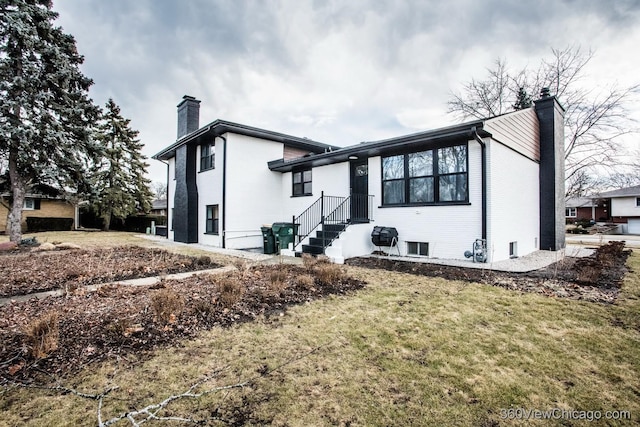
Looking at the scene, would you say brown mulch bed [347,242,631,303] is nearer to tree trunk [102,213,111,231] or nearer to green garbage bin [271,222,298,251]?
green garbage bin [271,222,298,251]

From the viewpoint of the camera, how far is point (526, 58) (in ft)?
63.8

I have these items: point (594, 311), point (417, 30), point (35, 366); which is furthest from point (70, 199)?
point (594, 311)

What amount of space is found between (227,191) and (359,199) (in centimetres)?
550

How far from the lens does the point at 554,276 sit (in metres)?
6.42

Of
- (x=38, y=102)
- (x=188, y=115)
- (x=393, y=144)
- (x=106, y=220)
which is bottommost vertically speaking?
(x=106, y=220)

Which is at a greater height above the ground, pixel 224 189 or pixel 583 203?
pixel 583 203

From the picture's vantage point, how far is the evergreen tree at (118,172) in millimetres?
22859

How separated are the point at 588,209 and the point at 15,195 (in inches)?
2138

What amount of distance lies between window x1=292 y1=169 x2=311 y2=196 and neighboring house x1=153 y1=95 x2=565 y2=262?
Result: 0.05m

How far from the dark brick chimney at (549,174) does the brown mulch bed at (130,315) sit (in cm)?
971

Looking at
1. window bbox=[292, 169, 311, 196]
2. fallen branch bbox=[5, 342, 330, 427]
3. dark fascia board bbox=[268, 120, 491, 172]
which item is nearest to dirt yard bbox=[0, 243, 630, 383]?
fallen branch bbox=[5, 342, 330, 427]

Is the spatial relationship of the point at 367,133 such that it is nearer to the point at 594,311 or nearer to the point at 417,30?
the point at 417,30

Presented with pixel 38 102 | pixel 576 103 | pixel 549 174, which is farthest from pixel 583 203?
pixel 38 102

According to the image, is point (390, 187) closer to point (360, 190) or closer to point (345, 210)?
point (360, 190)
